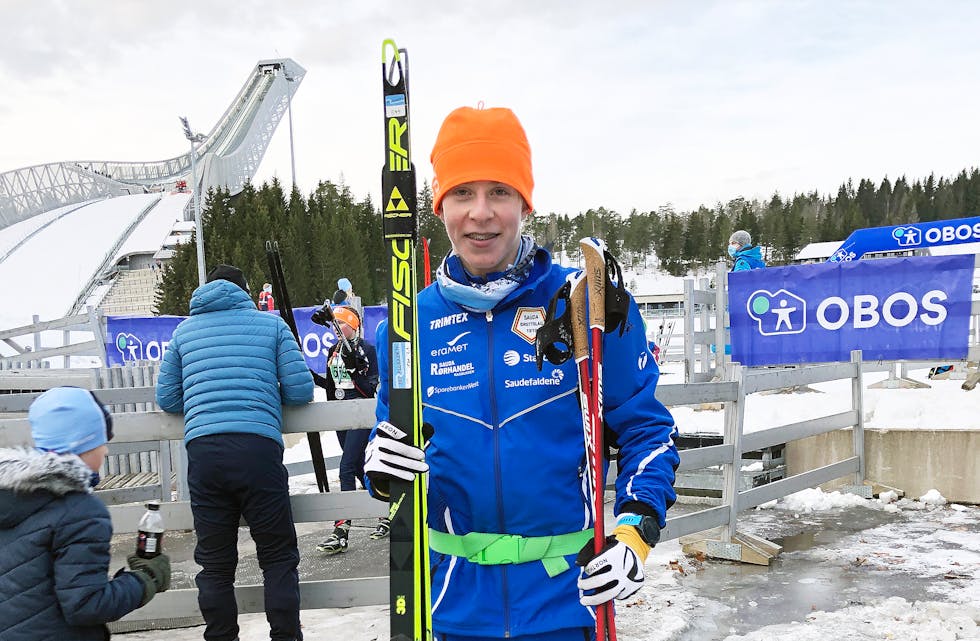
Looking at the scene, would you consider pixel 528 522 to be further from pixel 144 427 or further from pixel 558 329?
pixel 144 427

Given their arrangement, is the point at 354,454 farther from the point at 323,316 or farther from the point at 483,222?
the point at 483,222

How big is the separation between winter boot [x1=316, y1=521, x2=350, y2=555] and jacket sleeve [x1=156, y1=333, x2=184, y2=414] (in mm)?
2479

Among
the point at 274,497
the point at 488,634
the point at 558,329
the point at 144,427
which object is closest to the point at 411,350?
the point at 558,329

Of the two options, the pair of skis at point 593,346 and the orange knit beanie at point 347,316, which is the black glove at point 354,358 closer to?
the orange knit beanie at point 347,316

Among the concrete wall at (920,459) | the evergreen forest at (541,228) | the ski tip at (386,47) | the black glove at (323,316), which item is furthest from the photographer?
the evergreen forest at (541,228)

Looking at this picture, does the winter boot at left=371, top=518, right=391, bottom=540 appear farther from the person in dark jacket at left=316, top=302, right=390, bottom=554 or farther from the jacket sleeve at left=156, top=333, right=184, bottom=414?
the jacket sleeve at left=156, top=333, right=184, bottom=414

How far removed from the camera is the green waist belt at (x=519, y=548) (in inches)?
70.6

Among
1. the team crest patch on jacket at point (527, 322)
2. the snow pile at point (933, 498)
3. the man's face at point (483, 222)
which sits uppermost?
the man's face at point (483, 222)

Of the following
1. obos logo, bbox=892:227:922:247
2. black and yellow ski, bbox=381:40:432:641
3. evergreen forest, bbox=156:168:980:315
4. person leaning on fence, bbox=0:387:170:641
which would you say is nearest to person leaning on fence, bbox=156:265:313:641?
person leaning on fence, bbox=0:387:170:641

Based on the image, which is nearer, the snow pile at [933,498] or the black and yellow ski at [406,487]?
the black and yellow ski at [406,487]

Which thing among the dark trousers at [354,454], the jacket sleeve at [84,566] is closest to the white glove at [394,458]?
the jacket sleeve at [84,566]

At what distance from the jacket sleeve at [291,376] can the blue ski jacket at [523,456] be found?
1887 millimetres

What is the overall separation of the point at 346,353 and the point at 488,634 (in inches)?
182

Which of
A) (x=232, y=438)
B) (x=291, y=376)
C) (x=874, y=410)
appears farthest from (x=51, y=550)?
(x=874, y=410)
